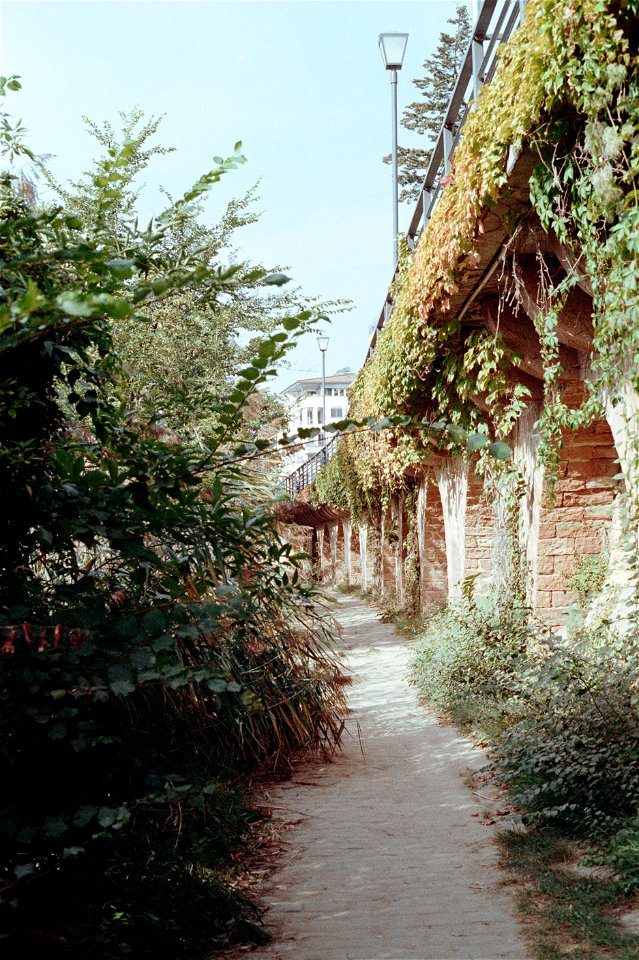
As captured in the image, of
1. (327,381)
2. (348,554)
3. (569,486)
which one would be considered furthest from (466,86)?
(327,381)

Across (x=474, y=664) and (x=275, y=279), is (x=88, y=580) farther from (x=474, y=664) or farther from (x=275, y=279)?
(x=474, y=664)

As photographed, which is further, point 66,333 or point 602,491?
point 602,491

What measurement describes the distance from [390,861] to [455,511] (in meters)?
6.56

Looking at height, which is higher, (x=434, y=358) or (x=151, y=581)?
(x=434, y=358)

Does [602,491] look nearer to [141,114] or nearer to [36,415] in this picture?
[36,415]

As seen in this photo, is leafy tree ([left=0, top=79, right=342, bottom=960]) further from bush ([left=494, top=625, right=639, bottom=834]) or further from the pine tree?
the pine tree

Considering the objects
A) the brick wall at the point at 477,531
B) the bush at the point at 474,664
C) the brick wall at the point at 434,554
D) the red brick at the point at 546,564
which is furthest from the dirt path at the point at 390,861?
the brick wall at the point at 434,554

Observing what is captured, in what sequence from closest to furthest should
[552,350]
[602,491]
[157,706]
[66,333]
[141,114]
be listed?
1. [66,333]
2. [157,706]
3. [552,350]
4. [602,491]
5. [141,114]

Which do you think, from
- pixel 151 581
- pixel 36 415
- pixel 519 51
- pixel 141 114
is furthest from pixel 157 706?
pixel 141 114

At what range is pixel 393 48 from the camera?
41.5 ft

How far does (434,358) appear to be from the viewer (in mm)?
8438

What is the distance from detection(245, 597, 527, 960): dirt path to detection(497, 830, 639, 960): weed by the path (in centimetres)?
11

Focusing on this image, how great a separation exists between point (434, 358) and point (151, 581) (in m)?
5.84

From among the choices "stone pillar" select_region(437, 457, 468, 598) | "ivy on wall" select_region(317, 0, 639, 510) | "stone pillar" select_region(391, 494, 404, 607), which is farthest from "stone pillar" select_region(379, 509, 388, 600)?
"ivy on wall" select_region(317, 0, 639, 510)
